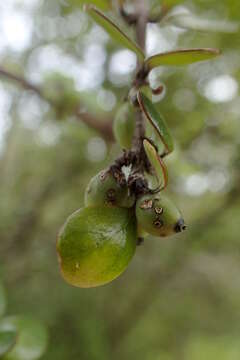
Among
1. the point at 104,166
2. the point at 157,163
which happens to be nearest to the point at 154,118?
the point at 157,163

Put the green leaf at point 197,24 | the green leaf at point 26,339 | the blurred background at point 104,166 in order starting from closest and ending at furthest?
the green leaf at point 26,339
the green leaf at point 197,24
the blurred background at point 104,166

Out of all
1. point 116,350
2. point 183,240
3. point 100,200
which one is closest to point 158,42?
point 183,240

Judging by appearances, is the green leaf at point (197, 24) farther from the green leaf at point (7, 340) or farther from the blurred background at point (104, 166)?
the green leaf at point (7, 340)

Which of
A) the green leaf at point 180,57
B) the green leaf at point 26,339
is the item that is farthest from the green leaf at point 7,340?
the green leaf at point 180,57

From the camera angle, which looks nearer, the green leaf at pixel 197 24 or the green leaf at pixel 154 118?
the green leaf at pixel 154 118

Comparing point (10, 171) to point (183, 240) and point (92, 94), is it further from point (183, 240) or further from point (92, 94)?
point (92, 94)

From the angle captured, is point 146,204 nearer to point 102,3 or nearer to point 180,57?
point 180,57
